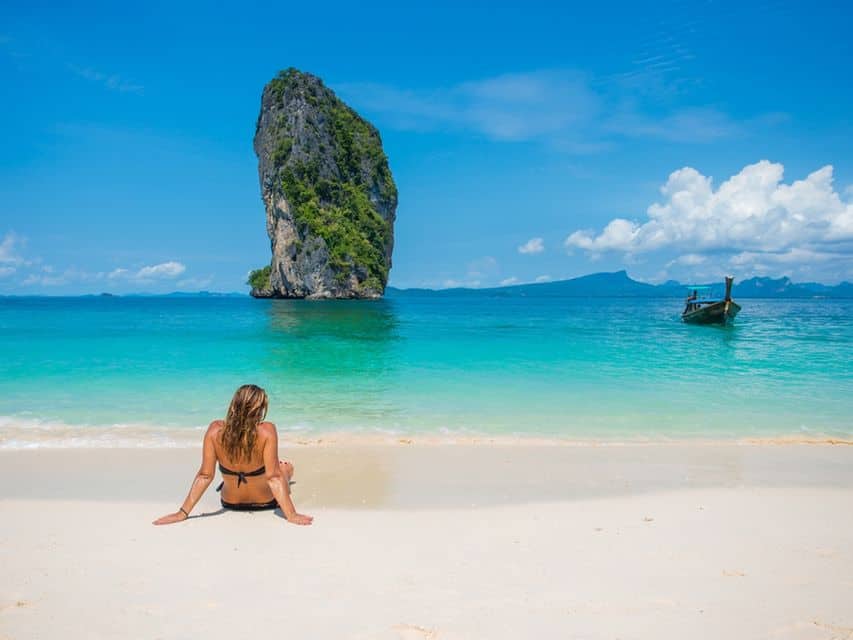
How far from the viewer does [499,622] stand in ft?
10.7

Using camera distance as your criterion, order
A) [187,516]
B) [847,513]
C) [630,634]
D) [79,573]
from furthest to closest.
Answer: [847,513], [187,516], [79,573], [630,634]

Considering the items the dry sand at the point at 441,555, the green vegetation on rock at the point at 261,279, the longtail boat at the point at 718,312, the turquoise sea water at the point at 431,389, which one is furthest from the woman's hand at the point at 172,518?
the green vegetation on rock at the point at 261,279

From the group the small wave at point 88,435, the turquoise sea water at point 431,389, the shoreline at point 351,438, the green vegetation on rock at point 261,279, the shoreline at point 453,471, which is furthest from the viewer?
the green vegetation on rock at point 261,279

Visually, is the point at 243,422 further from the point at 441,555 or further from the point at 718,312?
the point at 718,312

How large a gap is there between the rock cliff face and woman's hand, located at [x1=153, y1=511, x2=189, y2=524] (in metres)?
89.0

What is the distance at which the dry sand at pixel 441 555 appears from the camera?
10.8ft

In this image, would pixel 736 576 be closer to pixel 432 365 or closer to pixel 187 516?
pixel 187 516

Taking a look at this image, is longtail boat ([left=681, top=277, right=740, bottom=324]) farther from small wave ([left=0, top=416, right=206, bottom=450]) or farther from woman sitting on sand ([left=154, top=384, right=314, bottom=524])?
woman sitting on sand ([left=154, top=384, right=314, bottom=524])

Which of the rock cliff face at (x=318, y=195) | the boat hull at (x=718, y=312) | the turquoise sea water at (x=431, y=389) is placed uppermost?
the rock cliff face at (x=318, y=195)

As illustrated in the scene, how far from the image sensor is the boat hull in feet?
127

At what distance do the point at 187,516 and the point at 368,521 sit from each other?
1.63m

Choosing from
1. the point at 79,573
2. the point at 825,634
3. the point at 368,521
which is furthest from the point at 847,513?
the point at 79,573

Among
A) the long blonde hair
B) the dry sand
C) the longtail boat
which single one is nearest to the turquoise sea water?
the dry sand

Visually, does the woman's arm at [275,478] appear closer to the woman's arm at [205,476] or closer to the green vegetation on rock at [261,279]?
the woman's arm at [205,476]
